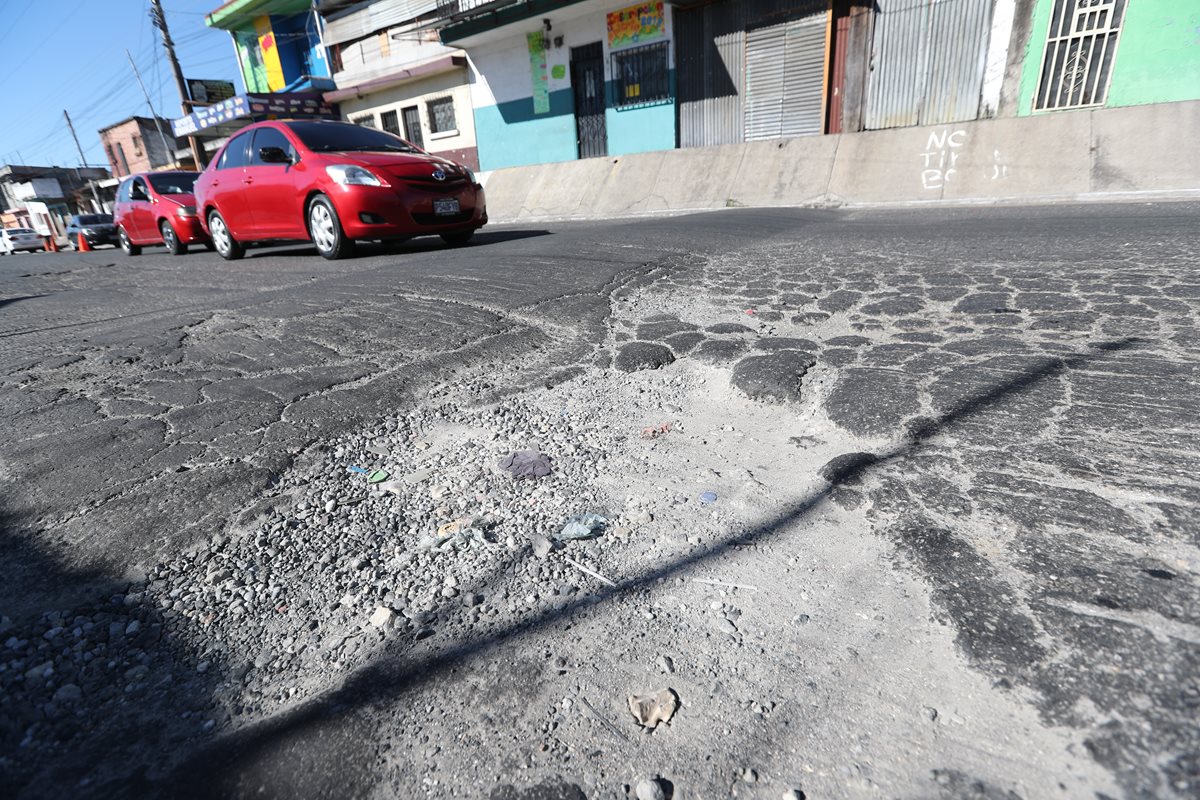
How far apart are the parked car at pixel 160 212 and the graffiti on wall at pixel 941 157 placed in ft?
37.1

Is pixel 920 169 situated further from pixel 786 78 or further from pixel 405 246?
pixel 405 246

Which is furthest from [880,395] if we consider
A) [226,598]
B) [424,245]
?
[424,245]

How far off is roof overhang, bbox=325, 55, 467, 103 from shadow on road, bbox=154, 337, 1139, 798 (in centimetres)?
1859

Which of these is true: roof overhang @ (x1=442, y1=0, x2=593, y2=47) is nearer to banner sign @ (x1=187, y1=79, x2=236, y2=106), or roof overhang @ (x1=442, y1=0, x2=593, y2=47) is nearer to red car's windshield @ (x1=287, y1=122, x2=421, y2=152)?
red car's windshield @ (x1=287, y1=122, x2=421, y2=152)

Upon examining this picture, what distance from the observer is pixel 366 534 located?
1.73m

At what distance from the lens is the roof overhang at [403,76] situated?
655 inches

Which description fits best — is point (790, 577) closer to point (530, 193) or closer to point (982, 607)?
point (982, 607)

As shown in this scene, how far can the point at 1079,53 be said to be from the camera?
870 centimetres

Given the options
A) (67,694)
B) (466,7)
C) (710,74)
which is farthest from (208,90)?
(67,694)

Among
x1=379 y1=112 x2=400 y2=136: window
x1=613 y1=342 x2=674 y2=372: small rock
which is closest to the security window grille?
x1=613 y1=342 x2=674 y2=372: small rock

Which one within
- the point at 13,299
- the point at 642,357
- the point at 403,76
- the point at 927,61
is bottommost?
the point at 642,357

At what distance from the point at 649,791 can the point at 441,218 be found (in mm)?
6098

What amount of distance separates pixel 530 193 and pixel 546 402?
40.0 ft

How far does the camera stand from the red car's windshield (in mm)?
6023
